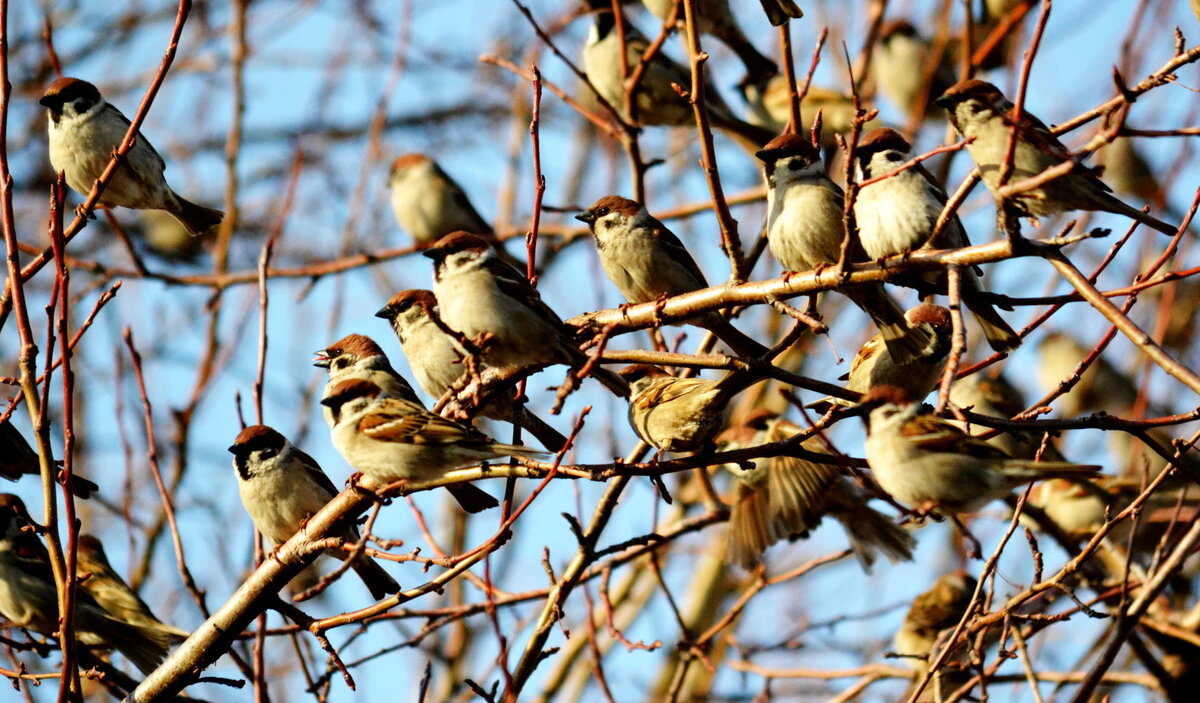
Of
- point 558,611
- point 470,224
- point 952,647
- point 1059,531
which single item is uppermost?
point 470,224

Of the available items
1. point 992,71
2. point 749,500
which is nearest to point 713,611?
point 749,500

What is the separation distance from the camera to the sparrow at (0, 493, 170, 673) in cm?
446

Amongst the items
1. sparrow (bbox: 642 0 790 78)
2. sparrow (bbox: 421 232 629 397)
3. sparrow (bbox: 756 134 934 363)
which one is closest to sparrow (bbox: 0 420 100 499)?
sparrow (bbox: 421 232 629 397)

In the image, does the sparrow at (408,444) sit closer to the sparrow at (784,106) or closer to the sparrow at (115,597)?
the sparrow at (115,597)

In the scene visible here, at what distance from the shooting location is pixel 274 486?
408 cm

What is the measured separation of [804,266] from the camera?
3959 millimetres

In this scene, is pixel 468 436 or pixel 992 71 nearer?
pixel 468 436

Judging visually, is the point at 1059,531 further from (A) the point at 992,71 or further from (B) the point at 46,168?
(B) the point at 46,168

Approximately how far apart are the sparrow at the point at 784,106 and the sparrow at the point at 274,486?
176 inches

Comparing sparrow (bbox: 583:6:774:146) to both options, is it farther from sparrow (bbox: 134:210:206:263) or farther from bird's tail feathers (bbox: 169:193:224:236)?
sparrow (bbox: 134:210:206:263)

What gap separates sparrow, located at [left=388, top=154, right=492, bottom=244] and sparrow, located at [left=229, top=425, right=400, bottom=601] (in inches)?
203

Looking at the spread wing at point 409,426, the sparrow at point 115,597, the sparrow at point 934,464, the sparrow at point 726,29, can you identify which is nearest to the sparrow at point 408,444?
the spread wing at point 409,426

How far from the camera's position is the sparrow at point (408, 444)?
130 inches

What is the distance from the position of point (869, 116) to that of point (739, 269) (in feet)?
2.96
